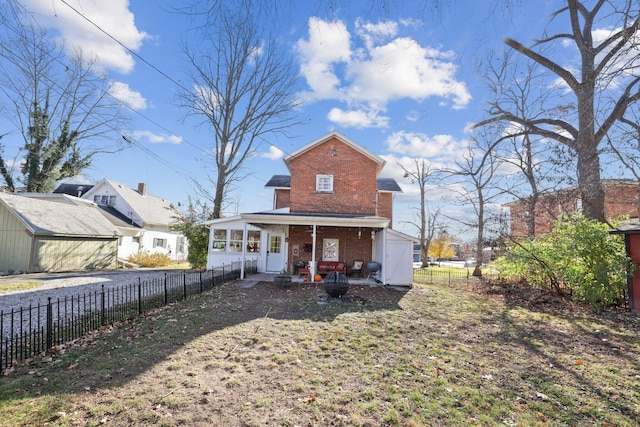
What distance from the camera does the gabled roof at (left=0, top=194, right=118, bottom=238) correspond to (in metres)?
18.2

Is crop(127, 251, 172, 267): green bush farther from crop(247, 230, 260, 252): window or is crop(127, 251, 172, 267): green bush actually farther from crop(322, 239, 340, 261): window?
crop(322, 239, 340, 261): window

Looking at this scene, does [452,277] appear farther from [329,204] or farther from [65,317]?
[65,317]

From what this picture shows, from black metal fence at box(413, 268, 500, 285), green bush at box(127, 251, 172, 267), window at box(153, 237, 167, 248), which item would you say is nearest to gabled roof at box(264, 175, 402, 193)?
black metal fence at box(413, 268, 500, 285)

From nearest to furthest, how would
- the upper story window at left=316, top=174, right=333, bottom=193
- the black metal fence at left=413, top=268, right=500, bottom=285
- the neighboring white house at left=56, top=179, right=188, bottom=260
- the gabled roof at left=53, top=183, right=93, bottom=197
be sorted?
the upper story window at left=316, top=174, right=333, bottom=193, the black metal fence at left=413, top=268, right=500, bottom=285, the neighboring white house at left=56, top=179, right=188, bottom=260, the gabled roof at left=53, top=183, right=93, bottom=197

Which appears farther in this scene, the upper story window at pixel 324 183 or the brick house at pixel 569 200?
the upper story window at pixel 324 183

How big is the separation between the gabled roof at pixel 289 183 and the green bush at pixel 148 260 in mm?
11437

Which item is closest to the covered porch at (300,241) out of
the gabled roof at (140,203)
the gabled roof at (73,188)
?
the gabled roof at (140,203)

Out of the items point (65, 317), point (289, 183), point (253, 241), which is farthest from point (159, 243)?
point (65, 317)

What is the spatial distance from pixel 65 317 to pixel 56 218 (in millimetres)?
17918

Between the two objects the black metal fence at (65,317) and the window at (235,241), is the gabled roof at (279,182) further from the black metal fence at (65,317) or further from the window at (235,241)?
the black metal fence at (65,317)

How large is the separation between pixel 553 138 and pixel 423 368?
13656 millimetres

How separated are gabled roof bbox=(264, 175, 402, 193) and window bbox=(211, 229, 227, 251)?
628 centimetres

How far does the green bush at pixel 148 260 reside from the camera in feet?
86.0

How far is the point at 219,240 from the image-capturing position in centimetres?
2005
